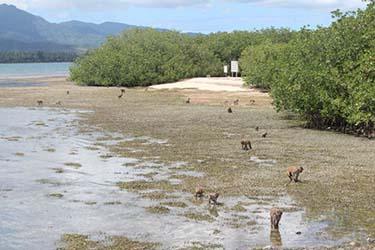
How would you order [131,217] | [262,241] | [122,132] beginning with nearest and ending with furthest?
[262,241], [131,217], [122,132]

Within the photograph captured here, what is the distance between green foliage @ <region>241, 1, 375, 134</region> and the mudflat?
1.22m

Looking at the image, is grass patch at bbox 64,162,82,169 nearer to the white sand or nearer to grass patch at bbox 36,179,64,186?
grass patch at bbox 36,179,64,186

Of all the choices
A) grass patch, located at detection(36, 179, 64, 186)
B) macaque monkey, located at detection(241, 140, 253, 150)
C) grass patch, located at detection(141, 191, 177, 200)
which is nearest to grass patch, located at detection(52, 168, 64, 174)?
grass patch, located at detection(36, 179, 64, 186)

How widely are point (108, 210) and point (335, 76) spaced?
18.2 metres

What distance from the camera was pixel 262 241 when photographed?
1320cm

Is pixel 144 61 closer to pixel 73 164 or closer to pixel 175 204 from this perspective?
pixel 73 164

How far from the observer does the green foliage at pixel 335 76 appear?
95.6 ft

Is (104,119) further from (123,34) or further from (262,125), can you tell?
(123,34)

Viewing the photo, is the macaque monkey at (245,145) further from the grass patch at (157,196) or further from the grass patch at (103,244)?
the grass patch at (103,244)

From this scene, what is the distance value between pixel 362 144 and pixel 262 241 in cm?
1538

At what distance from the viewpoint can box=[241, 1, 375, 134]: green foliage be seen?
29125 millimetres

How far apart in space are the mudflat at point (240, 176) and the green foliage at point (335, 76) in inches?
48.2

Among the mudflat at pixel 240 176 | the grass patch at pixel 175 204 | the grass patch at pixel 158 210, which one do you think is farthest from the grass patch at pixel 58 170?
the grass patch at pixel 158 210

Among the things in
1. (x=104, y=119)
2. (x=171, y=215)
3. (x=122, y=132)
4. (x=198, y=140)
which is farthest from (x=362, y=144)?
(x=104, y=119)
